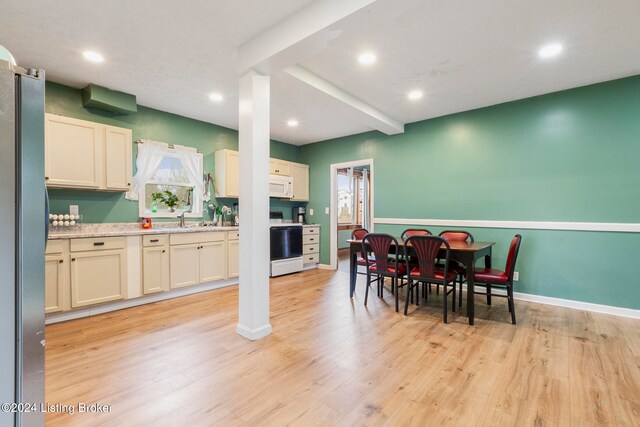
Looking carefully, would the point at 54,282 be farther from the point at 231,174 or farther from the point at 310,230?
the point at 310,230

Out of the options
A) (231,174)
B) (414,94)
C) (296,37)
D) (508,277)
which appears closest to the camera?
(296,37)

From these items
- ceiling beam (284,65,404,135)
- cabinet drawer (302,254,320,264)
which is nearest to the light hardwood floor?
cabinet drawer (302,254,320,264)

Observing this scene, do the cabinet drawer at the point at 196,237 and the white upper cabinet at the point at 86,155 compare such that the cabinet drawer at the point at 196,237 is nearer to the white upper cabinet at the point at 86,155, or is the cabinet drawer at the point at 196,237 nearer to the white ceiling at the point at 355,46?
the white upper cabinet at the point at 86,155

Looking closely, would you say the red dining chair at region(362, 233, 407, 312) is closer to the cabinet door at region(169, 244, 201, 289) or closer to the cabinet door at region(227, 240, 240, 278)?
the cabinet door at region(227, 240, 240, 278)

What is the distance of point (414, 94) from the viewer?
11.8 feet

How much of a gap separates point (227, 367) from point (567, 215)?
4.09 meters

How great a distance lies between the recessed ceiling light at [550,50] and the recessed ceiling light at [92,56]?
4117 mm

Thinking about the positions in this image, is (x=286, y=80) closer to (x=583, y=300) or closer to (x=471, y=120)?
(x=471, y=120)

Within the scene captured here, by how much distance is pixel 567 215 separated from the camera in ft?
11.3

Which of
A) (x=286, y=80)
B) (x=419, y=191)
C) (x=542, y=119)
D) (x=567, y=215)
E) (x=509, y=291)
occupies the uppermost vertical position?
(x=286, y=80)

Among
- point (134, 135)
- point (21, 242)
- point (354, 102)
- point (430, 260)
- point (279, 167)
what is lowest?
point (430, 260)

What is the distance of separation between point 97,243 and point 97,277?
0.37m

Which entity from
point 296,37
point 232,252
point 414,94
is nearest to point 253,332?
point 232,252

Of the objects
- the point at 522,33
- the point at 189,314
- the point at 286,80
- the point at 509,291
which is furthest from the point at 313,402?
the point at 522,33
